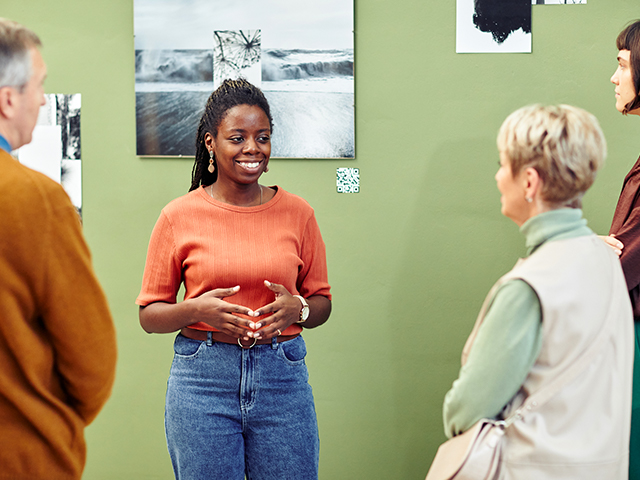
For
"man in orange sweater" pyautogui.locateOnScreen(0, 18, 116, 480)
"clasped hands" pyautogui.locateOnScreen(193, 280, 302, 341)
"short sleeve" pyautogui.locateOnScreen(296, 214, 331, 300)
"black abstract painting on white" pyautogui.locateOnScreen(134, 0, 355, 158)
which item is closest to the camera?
"man in orange sweater" pyautogui.locateOnScreen(0, 18, 116, 480)

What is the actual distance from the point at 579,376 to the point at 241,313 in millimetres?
820

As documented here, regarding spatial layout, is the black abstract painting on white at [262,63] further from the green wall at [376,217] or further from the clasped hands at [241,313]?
the clasped hands at [241,313]

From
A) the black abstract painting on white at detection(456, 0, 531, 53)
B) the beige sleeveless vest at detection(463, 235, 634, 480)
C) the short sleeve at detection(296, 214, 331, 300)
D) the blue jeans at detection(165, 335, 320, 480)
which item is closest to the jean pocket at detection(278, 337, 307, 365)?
the blue jeans at detection(165, 335, 320, 480)

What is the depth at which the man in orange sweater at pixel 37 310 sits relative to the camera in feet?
2.98

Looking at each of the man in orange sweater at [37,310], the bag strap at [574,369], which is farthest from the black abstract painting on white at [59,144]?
the bag strap at [574,369]

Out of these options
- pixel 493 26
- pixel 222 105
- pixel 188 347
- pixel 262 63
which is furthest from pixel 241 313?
pixel 493 26

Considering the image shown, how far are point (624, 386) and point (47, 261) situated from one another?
3.55ft

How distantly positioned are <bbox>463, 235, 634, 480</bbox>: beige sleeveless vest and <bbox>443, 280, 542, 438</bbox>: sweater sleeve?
0.02 meters

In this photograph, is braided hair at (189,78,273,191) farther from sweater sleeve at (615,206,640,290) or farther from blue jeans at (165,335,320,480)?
sweater sleeve at (615,206,640,290)

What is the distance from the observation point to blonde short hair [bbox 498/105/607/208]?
0.99 m

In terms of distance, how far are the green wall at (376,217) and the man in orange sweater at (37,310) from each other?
139 cm

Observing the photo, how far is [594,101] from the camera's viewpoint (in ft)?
7.61

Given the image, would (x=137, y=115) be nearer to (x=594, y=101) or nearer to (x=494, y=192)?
(x=494, y=192)

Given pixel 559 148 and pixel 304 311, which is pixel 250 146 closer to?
pixel 304 311
